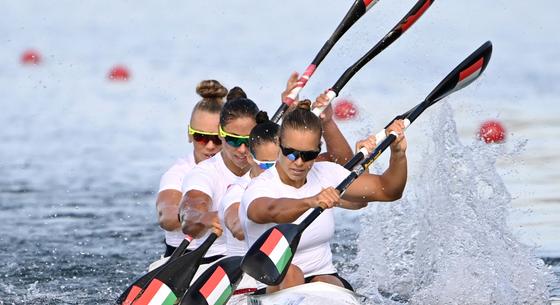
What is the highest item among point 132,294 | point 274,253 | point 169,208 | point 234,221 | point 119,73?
point 274,253

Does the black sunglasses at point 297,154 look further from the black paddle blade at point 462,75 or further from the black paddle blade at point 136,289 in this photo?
the black paddle blade at point 462,75

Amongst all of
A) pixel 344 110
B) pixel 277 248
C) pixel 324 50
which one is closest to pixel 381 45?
pixel 324 50

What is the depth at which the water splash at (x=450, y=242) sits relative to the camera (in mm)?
9500

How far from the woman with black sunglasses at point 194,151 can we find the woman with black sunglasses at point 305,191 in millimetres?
1469

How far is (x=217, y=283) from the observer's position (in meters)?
7.76

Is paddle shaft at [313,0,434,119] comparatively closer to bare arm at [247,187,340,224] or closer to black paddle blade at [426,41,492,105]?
black paddle blade at [426,41,492,105]

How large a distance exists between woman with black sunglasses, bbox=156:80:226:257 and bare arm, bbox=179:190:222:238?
0.67m

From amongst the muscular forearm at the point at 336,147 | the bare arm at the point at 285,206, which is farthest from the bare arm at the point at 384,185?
the muscular forearm at the point at 336,147

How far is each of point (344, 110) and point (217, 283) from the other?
25.2 ft

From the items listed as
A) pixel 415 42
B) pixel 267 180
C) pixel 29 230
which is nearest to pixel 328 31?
pixel 415 42

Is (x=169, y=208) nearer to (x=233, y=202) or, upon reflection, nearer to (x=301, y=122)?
(x=233, y=202)

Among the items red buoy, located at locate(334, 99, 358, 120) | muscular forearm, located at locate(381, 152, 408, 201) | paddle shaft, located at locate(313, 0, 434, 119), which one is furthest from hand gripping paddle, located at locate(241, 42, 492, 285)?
red buoy, located at locate(334, 99, 358, 120)

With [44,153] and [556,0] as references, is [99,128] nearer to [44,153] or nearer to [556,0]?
[44,153]

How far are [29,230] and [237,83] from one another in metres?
5.88
